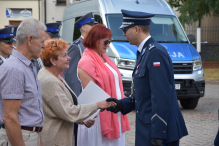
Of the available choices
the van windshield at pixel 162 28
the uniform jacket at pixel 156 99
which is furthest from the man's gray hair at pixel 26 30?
the van windshield at pixel 162 28

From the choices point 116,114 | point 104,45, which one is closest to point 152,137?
point 116,114

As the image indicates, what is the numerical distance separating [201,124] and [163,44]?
2267mm

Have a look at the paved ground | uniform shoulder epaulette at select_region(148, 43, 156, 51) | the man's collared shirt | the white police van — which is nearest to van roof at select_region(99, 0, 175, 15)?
the white police van

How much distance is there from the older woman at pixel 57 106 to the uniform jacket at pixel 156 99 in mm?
434

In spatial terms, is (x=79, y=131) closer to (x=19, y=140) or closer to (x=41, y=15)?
(x=19, y=140)

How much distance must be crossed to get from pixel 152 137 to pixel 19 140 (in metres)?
1.16

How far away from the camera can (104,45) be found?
4.13 meters

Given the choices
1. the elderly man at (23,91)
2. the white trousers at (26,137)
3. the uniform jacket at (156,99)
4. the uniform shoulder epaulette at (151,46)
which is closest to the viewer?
the elderly man at (23,91)

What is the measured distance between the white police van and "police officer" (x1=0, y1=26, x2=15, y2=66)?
3548 mm

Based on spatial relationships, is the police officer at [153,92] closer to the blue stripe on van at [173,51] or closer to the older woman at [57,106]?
the older woman at [57,106]

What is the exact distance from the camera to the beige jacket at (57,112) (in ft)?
10.2

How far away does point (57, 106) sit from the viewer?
3090 mm

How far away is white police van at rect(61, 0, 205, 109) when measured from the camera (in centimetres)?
826

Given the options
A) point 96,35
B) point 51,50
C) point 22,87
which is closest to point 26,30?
point 22,87
